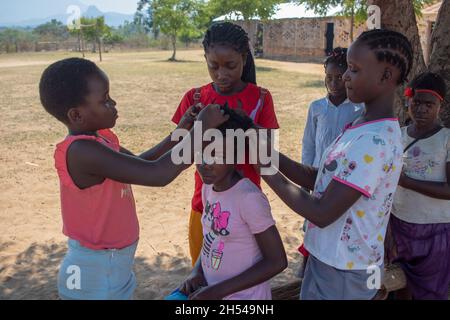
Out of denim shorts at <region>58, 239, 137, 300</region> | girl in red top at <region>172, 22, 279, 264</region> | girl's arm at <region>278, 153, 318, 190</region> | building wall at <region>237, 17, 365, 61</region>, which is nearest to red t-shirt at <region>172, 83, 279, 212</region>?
girl in red top at <region>172, 22, 279, 264</region>

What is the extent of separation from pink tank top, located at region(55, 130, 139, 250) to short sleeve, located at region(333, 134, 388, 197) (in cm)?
93

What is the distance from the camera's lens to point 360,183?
1590mm

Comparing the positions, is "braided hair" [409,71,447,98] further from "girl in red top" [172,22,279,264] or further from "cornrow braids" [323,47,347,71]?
"girl in red top" [172,22,279,264]

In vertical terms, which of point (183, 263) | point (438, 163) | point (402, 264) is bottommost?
point (183, 263)

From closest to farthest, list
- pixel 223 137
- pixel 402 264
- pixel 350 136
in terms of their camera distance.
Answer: pixel 350 136
pixel 223 137
pixel 402 264

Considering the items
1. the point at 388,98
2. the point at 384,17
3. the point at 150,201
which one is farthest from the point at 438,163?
the point at 150,201

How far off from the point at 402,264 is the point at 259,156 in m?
1.52

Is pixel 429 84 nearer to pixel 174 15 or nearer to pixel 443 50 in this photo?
pixel 443 50

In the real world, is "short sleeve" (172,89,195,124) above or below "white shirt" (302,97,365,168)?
above

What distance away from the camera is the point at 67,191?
192 centimetres

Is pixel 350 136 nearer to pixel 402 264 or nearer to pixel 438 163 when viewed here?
pixel 438 163

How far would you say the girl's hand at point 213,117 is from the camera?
1.78m

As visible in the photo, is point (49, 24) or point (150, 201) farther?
point (49, 24)

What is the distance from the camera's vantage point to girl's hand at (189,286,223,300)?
1847 millimetres
